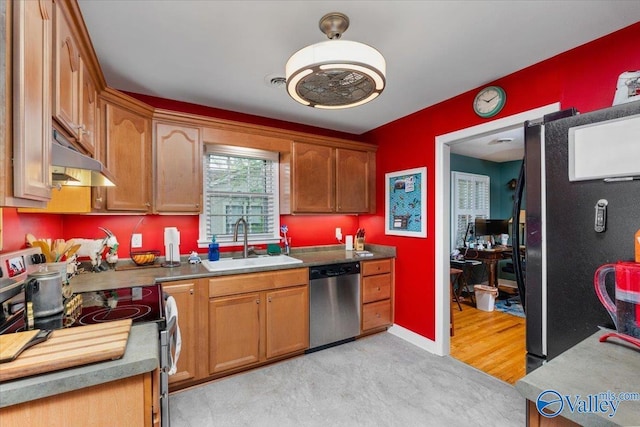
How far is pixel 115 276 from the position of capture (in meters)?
2.13

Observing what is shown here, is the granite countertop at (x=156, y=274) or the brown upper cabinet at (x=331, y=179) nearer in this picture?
the granite countertop at (x=156, y=274)

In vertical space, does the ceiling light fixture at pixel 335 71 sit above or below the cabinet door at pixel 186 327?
above

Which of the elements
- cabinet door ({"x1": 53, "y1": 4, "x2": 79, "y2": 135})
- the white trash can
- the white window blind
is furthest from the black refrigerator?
the white window blind

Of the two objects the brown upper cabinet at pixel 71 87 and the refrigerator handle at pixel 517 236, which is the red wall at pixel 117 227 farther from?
the refrigerator handle at pixel 517 236

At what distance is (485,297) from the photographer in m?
4.11

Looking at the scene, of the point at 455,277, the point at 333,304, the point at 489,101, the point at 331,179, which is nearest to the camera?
the point at 489,101

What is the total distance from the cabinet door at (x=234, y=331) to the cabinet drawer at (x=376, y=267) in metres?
1.16

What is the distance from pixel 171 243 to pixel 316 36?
6.58 ft

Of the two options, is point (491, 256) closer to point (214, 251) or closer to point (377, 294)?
point (377, 294)

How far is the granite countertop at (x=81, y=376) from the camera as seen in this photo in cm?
78

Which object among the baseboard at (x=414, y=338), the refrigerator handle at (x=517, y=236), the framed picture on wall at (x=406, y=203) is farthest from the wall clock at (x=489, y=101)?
the baseboard at (x=414, y=338)

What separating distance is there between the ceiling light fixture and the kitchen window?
5.21 feet

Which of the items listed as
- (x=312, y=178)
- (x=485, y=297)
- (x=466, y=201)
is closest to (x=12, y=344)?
(x=312, y=178)

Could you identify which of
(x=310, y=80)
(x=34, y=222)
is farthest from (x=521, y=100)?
(x=34, y=222)
